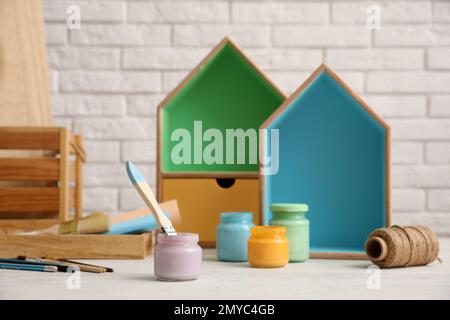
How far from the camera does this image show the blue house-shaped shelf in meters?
1.11

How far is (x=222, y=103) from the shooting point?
1.32 m

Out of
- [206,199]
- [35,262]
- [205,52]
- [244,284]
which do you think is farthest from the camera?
[205,52]

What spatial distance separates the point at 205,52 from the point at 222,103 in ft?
1.29

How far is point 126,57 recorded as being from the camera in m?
1.67

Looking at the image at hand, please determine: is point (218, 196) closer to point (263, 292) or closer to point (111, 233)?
point (111, 233)

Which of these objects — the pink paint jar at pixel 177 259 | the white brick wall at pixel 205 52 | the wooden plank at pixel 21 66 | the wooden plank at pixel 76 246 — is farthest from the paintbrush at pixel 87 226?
the white brick wall at pixel 205 52

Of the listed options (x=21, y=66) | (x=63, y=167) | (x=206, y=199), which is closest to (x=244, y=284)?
(x=206, y=199)

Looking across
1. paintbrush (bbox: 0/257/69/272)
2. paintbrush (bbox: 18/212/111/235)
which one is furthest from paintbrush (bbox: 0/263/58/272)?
paintbrush (bbox: 18/212/111/235)

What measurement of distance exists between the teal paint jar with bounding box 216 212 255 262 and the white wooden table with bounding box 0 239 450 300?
4cm

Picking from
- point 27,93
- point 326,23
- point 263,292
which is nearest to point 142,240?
point 263,292

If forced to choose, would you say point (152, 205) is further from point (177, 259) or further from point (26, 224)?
point (26, 224)

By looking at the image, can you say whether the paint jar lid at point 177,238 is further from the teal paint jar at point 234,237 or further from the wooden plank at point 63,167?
the wooden plank at point 63,167

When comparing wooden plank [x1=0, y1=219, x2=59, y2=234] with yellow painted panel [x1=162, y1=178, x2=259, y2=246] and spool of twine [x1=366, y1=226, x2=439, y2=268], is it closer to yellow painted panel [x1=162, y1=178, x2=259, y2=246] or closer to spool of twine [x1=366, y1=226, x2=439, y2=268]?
yellow painted panel [x1=162, y1=178, x2=259, y2=246]

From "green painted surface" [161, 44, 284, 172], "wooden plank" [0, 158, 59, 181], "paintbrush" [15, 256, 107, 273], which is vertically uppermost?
"green painted surface" [161, 44, 284, 172]
